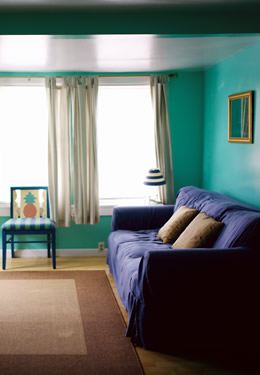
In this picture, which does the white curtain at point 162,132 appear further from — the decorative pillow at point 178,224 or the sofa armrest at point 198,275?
the sofa armrest at point 198,275

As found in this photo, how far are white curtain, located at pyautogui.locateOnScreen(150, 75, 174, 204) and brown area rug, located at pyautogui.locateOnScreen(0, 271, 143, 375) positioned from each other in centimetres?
149

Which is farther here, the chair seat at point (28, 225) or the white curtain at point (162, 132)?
the white curtain at point (162, 132)

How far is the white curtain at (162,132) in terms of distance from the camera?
5.79 m

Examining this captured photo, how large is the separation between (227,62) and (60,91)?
6.59ft

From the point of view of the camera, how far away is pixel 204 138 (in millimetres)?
5898

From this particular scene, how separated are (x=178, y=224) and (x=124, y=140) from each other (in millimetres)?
1791

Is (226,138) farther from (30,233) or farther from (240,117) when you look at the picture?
(30,233)

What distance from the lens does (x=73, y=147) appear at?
5750mm

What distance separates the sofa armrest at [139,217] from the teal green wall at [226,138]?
2.25 feet

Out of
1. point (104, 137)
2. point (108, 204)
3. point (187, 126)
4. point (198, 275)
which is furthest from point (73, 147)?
point (198, 275)

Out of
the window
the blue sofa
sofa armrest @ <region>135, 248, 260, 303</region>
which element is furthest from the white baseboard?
sofa armrest @ <region>135, 248, 260, 303</region>

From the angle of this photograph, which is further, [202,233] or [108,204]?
[108,204]

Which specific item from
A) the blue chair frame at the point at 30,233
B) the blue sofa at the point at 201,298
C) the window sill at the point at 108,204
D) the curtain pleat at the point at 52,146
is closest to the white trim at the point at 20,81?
the curtain pleat at the point at 52,146

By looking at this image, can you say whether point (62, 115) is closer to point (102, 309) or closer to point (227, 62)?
point (227, 62)
